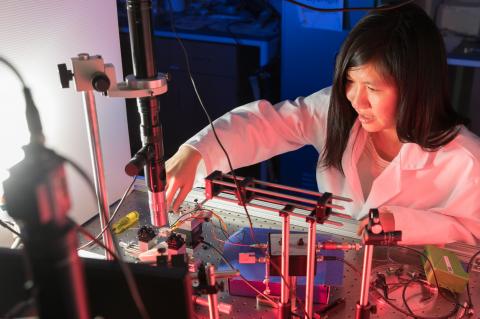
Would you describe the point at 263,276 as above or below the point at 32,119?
below

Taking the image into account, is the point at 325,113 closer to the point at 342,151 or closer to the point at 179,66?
the point at 342,151

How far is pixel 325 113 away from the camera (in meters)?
1.43

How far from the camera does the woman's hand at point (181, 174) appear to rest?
3.37 feet

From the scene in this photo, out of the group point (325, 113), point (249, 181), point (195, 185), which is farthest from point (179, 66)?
point (249, 181)

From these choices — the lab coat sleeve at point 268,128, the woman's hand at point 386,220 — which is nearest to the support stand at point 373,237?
the woman's hand at point 386,220

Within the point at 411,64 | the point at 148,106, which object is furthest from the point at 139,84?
the point at 411,64

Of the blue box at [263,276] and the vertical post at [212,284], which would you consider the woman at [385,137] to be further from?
the vertical post at [212,284]

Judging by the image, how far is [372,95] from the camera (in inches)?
45.0

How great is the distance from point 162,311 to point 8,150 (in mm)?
588

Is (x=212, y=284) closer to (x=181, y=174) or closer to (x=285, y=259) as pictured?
(x=285, y=259)

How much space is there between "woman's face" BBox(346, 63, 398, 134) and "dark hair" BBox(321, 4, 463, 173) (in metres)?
0.01

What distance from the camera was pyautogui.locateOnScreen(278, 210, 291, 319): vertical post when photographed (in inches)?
30.1

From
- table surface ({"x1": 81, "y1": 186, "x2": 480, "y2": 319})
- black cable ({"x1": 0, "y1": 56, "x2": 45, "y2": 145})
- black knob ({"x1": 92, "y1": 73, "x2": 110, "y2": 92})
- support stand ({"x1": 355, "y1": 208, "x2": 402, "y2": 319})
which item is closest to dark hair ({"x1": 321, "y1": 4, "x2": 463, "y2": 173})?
table surface ({"x1": 81, "y1": 186, "x2": 480, "y2": 319})

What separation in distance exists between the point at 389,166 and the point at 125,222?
66 centimetres
